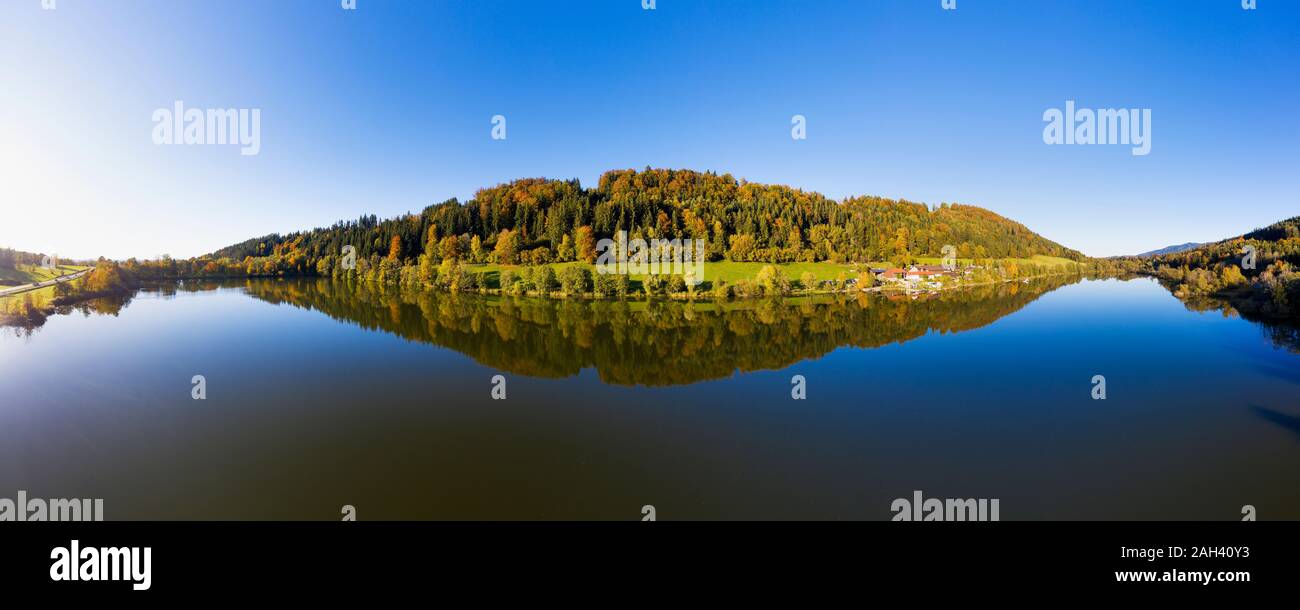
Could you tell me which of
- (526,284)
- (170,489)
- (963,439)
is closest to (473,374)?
(170,489)

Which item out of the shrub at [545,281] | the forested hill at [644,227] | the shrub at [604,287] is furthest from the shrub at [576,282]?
the forested hill at [644,227]

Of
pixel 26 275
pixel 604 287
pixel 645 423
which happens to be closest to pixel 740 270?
pixel 604 287

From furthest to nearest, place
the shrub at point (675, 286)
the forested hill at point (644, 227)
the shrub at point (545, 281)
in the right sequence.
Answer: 1. the forested hill at point (644, 227)
2. the shrub at point (545, 281)
3. the shrub at point (675, 286)

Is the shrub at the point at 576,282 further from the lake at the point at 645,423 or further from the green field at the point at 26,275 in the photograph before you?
the green field at the point at 26,275

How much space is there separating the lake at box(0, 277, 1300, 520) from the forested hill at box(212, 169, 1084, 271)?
39.8 m

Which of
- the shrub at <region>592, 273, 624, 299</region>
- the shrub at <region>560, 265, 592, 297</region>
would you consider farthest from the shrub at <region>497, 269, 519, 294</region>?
the shrub at <region>592, 273, 624, 299</region>

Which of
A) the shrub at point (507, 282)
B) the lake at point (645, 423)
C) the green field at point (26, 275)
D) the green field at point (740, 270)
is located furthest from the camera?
the green field at point (740, 270)

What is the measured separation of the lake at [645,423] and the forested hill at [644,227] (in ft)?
130

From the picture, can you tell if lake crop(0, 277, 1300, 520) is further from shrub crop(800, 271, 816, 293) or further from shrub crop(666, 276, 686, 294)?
shrub crop(800, 271, 816, 293)

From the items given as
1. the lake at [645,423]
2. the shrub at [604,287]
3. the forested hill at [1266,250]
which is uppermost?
the forested hill at [1266,250]

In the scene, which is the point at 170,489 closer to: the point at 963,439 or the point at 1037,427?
the point at 963,439

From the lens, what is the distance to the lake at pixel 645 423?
32.4ft

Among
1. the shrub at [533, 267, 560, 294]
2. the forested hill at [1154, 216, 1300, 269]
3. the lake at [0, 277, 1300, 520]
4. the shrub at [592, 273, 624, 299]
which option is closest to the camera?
the lake at [0, 277, 1300, 520]

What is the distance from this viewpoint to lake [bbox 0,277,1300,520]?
32.4ft
